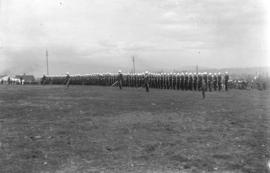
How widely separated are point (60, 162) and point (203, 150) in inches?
123

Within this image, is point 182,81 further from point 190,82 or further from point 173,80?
point 173,80

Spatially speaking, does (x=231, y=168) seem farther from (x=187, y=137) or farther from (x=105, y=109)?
(x=105, y=109)

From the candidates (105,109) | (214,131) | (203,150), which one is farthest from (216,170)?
(105,109)

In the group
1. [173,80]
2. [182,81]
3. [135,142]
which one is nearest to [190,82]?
[182,81]

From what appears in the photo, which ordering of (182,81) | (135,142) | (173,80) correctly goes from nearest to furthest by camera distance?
1. (135,142)
2. (182,81)
3. (173,80)

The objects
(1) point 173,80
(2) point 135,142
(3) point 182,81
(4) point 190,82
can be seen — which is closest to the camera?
(2) point 135,142

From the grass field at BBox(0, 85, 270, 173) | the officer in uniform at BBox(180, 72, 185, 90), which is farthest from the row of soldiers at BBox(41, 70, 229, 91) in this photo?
the grass field at BBox(0, 85, 270, 173)

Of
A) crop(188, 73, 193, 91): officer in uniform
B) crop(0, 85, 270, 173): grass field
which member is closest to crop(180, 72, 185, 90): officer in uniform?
crop(188, 73, 193, 91): officer in uniform

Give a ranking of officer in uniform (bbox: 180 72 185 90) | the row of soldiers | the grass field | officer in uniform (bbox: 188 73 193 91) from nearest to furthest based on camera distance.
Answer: the grass field → the row of soldiers → officer in uniform (bbox: 188 73 193 91) → officer in uniform (bbox: 180 72 185 90)

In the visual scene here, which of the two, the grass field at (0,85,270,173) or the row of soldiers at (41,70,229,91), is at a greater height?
the row of soldiers at (41,70,229,91)

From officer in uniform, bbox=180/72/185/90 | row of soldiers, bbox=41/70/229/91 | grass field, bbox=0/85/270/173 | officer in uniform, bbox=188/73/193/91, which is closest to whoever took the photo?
grass field, bbox=0/85/270/173

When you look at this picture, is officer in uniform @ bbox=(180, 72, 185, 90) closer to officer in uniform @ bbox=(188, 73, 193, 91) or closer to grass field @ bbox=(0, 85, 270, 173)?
officer in uniform @ bbox=(188, 73, 193, 91)

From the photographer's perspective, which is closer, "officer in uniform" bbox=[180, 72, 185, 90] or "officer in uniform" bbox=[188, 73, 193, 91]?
"officer in uniform" bbox=[188, 73, 193, 91]

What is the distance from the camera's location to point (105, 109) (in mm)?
17125
